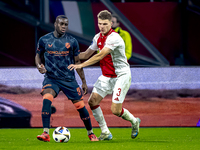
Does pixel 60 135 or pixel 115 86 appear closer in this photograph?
pixel 60 135

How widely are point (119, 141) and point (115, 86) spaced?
2.52 feet

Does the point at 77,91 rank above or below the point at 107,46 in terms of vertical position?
below

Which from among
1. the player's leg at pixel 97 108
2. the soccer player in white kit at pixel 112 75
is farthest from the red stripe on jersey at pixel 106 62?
the player's leg at pixel 97 108

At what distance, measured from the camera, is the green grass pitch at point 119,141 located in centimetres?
519

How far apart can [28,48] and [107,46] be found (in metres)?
3.96

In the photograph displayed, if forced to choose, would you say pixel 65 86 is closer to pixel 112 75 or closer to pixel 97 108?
pixel 97 108

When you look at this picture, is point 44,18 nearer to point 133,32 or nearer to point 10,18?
point 10,18

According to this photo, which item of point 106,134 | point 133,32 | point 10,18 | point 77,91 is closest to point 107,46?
point 77,91

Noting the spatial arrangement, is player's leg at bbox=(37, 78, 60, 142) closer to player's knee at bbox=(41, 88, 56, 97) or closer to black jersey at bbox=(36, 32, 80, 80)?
player's knee at bbox=(41, 88, 56, 97)

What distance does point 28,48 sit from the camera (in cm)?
921

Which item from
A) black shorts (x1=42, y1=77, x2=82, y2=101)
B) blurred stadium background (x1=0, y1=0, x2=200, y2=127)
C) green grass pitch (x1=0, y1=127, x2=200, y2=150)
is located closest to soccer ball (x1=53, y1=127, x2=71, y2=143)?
green grass pitch (x1=0, y1=127, x2=200, y2=150)

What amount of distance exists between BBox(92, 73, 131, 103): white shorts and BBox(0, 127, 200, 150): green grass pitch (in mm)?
627

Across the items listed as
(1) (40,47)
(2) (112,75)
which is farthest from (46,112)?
(2) (112,75)

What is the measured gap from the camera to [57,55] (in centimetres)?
589
